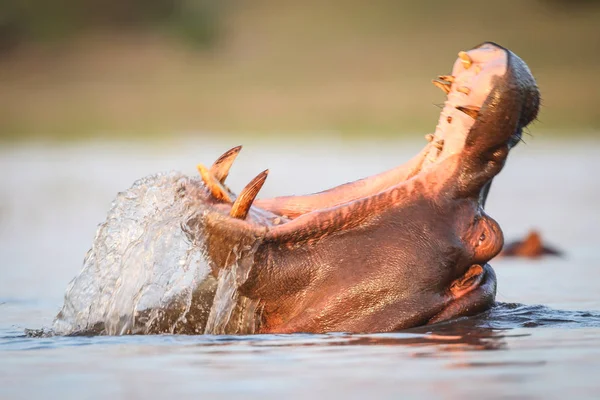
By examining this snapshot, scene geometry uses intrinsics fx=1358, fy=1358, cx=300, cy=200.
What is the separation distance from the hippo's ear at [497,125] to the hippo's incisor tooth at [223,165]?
3.61 ft

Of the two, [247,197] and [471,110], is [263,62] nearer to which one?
[471,110]

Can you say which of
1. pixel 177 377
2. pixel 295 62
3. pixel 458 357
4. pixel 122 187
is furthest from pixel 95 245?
pixel 295 62

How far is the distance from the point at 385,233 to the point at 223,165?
0.85 metres

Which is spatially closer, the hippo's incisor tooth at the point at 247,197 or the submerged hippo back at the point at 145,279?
the hippo's incisor tooth at the point at 247,197

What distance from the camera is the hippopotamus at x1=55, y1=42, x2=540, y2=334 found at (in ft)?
21.2

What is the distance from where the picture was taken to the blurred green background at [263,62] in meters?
33.2

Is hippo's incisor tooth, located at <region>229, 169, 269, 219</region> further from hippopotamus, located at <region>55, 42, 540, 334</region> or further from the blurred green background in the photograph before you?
the blurred green background

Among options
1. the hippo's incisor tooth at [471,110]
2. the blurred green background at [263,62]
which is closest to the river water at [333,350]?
the hippo's incisor tooth at [471,110]

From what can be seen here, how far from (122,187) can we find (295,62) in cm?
2022

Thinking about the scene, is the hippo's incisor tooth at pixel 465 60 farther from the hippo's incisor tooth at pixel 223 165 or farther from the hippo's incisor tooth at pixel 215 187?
the hippo's incisor tooth at pixel 215 187

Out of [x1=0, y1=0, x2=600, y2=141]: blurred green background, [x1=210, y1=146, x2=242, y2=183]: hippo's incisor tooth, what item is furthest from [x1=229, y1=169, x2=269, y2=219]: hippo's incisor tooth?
[x1=0, y1=0, x2=600, y2=141]: blurred green background

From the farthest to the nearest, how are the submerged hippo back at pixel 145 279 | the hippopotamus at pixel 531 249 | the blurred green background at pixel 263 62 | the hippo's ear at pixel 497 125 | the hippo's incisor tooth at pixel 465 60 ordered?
the blurred green background at pixel 263 62 → the hippopotamus at pixel 531 249 → the submerged hippo back at pixel 145 279 → the hippo's incisor tooth at pixel 465 60 → the hippo's ear at pixel 497 125

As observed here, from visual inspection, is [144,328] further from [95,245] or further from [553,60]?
[553,60]

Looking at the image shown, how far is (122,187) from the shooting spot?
18344 mm
